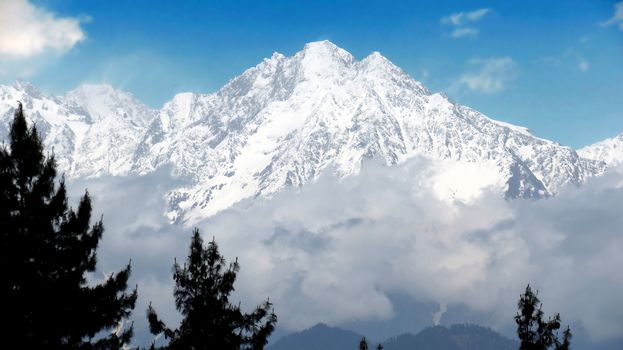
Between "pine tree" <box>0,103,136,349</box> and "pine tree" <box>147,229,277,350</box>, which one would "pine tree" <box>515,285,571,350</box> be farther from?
"pine tree" <box>0,103,136,349</box>

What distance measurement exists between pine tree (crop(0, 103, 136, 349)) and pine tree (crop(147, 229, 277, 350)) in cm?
221

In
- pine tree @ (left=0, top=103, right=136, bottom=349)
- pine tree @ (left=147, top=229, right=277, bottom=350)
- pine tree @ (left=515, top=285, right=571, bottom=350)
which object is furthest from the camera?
pine tree @ (left=515, top=285, right=571, bottom=350)

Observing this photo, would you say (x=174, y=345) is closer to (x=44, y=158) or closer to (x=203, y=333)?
(x=203, y=333)

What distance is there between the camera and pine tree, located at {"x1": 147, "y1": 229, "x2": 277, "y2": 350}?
33.9 metres

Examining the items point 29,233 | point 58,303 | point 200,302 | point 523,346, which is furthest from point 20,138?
point 523,346

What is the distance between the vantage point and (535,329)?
1495 inches

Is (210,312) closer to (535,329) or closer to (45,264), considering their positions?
(45,264)

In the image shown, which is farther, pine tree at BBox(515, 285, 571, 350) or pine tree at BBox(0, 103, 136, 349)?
pine tree at BBox(515, 285, 571, 350)

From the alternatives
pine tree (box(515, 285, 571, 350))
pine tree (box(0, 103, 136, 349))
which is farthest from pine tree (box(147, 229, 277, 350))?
pine tree (box(515, 285, 571, 350))

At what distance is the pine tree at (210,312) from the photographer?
111ft

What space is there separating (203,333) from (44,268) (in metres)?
7.00

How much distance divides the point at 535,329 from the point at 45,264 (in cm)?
2223

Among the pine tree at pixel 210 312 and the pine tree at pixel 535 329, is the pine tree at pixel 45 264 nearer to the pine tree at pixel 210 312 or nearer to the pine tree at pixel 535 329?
the pine tree at pixel 210 312

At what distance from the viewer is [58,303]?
30.9 m
